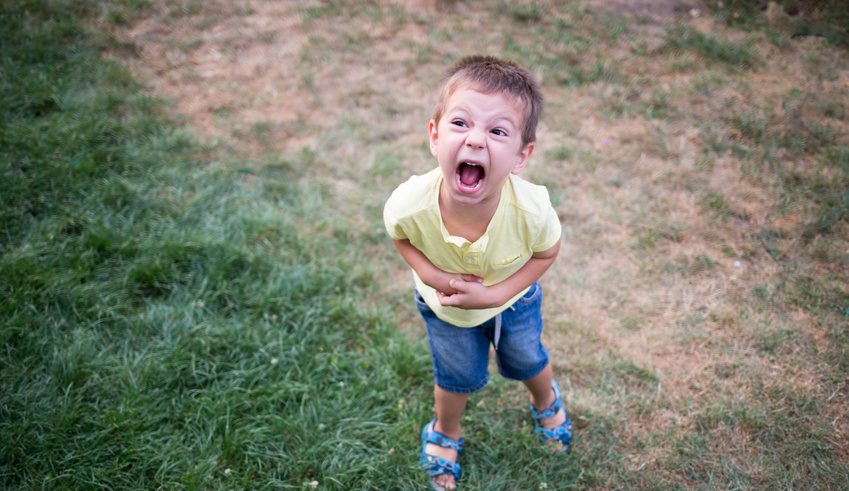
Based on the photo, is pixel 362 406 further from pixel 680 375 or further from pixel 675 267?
pixel 675 267

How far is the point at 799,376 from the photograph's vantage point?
8.45 ft

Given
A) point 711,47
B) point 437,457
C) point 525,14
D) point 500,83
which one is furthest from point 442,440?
point 525,14

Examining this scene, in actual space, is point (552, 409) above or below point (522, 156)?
below

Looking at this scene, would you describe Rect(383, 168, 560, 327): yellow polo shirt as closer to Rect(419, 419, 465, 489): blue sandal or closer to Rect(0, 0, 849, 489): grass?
Rect(419, 419, 465, 489): blue sandal

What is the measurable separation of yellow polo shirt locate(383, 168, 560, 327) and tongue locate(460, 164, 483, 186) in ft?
0.49

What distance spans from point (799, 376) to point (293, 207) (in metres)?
2.71

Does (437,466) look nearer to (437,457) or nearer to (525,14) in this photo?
(437,457)

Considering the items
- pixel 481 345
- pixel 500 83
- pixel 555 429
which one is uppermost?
pixel 500 83

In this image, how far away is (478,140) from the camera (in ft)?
5.04

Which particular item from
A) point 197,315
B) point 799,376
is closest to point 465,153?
point 197,315

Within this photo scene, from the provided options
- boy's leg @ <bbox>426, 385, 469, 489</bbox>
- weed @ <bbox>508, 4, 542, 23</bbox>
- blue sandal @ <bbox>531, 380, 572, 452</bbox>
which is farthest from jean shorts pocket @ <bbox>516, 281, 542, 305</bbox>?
weed @ <bbox>508, 4, 542, 23</bbox>

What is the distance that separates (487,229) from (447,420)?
86cm

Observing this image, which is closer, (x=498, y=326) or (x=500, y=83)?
(x=500, y=83)

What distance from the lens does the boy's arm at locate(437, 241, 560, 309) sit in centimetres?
172
